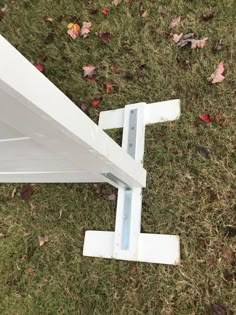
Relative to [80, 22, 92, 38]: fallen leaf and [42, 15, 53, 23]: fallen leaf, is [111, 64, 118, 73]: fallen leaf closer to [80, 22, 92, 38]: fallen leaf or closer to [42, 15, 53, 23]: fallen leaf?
[80, 22, 92, 38]: fallen leaf

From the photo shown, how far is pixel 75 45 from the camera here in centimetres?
303

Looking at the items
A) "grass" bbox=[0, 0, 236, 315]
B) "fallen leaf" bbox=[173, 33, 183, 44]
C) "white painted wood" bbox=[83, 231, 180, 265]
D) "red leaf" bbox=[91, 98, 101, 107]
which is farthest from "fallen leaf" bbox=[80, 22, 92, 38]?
"white painted wood" bbox=[83, 231, 180, 265]

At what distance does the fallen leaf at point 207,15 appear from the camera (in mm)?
2654

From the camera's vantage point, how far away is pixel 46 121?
4.14ft

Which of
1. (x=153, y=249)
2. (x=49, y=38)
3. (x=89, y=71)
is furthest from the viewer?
(x=49, y=38)

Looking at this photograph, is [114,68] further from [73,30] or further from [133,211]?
[133,211]

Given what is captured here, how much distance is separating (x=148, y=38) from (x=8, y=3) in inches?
56.9

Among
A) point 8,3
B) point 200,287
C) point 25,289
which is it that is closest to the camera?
point 200,287

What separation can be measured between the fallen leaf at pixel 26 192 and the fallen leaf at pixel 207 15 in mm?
1590

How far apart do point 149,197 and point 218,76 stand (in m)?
0.83

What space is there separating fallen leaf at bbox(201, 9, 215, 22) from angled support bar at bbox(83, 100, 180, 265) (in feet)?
2.03

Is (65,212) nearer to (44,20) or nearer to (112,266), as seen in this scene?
(112,266)

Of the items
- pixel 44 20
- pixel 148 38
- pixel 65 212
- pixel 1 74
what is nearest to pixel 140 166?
pixel 65 212

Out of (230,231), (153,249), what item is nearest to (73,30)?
(153,249)
